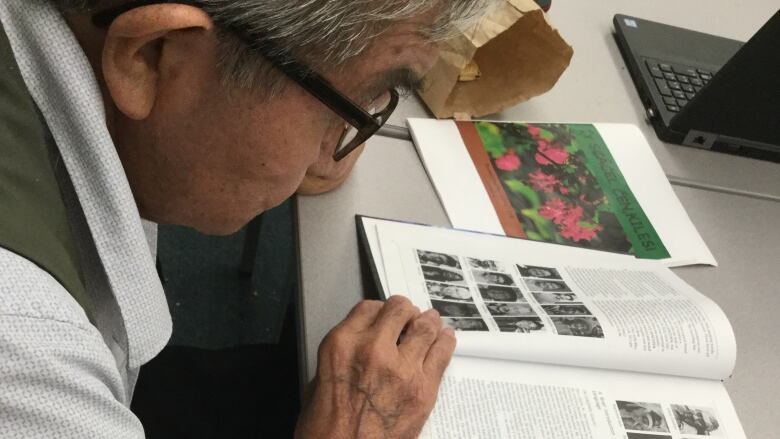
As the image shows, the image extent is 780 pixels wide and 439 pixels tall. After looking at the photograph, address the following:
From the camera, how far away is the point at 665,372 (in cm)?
87

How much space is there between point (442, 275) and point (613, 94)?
22.8 inches

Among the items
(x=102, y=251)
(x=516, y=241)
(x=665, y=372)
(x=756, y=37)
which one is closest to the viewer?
(x=102, y=251)

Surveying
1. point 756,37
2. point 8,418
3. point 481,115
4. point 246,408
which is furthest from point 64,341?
point 756,37

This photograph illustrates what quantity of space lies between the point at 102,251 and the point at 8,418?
17 cm

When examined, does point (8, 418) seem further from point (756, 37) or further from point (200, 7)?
point (756, 37)

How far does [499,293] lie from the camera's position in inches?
34.9

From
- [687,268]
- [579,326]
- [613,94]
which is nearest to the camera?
[579,326]

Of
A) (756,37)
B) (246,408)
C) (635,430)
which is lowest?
Result: (635,430)

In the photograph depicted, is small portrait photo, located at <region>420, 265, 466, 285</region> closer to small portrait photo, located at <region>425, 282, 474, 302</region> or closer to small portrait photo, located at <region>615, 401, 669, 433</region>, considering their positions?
small portrait photo, located at <region>425, 282, 474, 302</region>

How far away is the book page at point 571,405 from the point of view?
0.76 metres

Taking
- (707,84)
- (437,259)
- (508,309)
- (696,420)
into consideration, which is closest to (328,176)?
(437,259)

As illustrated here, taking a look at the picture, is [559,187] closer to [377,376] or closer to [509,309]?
[509,309]

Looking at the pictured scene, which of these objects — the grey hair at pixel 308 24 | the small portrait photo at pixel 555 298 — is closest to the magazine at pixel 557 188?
the small portrait photo at pixel 555 298

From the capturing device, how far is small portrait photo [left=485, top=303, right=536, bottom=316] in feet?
2.82
